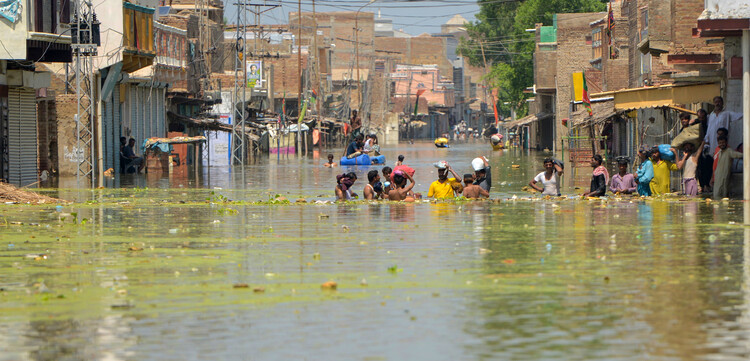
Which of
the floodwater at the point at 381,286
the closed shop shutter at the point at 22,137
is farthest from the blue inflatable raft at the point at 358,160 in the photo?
the floodwater at the point at 381,286

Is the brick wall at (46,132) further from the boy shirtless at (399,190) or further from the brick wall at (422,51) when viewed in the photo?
the brick wall at (422,51)

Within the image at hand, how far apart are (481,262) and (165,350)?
5119 mm

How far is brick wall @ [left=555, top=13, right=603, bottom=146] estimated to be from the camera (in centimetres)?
7369

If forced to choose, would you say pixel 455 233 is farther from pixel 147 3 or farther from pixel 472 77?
pixel 472 77

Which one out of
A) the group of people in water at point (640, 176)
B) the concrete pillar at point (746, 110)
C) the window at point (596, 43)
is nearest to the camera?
the concrete pillar at point (746, 110)

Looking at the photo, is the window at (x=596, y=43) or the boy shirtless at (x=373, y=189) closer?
the boy shirtless at (x=373, y=189)

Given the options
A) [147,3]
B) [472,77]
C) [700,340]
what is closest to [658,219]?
[700,340]

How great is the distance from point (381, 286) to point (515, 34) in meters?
83.6

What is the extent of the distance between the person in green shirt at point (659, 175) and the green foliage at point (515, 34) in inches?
2527

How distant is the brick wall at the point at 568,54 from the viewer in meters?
73.7

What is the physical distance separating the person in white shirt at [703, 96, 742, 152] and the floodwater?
4.79m

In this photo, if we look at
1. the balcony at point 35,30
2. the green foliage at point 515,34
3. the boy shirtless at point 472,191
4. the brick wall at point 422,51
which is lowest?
the boy shirtless at point 472,191

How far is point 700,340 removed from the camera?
8.04 meters

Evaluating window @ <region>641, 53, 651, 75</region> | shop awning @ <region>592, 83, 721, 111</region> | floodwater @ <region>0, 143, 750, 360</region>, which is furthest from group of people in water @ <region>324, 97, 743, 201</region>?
window @ <region>641, 53, 651, 75</region>
